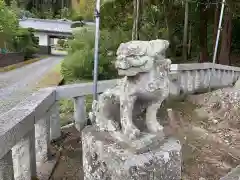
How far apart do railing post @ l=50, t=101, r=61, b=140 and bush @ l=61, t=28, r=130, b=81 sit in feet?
14.3

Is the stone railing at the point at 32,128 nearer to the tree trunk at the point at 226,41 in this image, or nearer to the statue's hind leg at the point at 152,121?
the statue's hind leg at the point at 152,121

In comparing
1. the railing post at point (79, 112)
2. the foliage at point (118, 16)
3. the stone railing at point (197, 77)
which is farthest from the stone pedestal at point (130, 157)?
the foliage at point (118, 16)

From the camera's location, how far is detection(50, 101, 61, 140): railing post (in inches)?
123

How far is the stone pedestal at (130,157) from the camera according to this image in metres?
1.71

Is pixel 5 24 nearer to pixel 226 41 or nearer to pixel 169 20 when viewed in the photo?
pixel 169 20

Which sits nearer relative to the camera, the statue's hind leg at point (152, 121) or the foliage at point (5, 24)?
the statue's hind leg at point (152, 121)

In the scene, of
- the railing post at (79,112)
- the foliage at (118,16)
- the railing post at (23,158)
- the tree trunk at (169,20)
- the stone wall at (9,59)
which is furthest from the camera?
the stone wall at (9,59)

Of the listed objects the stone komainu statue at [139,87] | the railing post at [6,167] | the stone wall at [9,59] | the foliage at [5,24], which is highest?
the foliage at [5,24]

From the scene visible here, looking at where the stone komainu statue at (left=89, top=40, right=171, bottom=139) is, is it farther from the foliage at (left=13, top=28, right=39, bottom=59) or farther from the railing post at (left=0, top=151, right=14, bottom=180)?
the foliage at (left=13, top=28, right=39, bottom=59)

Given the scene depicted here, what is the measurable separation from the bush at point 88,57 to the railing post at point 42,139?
489cm

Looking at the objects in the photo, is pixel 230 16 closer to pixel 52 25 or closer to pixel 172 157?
pixel 172 157

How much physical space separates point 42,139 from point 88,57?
5.49m

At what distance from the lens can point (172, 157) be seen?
1862 millimetres

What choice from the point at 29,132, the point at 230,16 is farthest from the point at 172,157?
the point at 230,16
